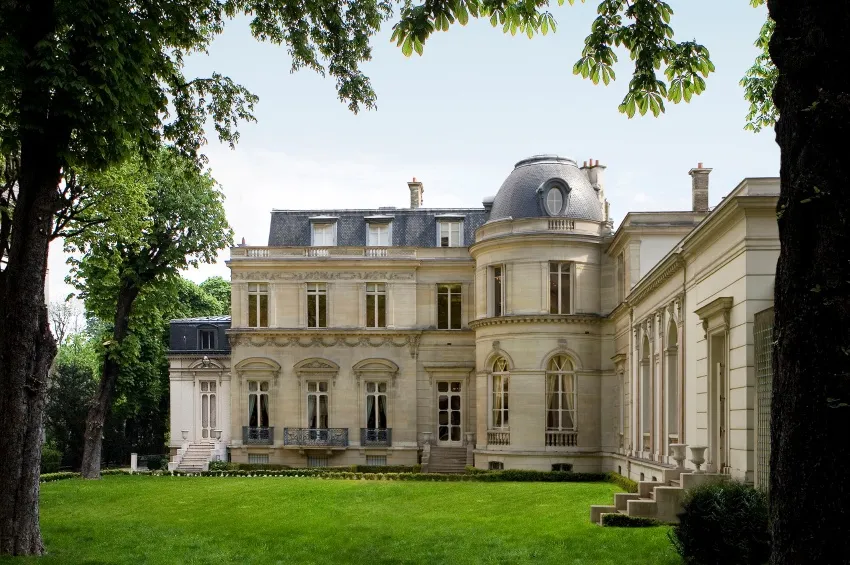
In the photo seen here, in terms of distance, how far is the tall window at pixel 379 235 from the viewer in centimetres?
4375

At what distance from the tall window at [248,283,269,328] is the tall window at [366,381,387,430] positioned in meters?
5.38

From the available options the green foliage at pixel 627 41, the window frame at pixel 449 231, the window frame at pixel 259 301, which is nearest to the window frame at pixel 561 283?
the window frame at pixel 449 231

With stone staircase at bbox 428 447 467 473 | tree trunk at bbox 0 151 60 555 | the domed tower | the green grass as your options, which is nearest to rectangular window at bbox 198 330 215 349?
stone staircase at bbox 428 447 467 473

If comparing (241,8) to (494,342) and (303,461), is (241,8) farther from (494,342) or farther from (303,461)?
(303,461)

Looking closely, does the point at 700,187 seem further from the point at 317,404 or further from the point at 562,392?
the point at 317,404

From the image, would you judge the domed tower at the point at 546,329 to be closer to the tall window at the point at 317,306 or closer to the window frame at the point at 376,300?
the window frame at the point at 376,300

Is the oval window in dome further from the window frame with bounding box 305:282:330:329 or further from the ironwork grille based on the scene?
the ironwork grille

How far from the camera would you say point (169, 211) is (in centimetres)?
3866

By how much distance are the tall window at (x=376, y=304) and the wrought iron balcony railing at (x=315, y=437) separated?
15.7 feet

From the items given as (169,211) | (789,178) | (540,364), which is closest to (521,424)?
(540,364)

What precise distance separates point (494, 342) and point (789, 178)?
31.8 meters

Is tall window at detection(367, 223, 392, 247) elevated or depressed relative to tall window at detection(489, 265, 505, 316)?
elevated

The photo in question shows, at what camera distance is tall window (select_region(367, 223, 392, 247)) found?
1722 inches

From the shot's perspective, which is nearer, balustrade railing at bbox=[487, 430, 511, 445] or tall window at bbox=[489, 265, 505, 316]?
balustrade railing at bbox=[487, 430, 511, 445]
